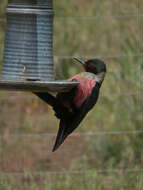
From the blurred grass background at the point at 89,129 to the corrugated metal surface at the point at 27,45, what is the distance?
177 cm

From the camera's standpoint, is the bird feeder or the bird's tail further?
the bird's tail

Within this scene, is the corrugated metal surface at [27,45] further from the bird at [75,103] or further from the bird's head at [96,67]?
the bird's head at [96,67]

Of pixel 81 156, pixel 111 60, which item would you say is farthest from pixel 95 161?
pixel 111 60

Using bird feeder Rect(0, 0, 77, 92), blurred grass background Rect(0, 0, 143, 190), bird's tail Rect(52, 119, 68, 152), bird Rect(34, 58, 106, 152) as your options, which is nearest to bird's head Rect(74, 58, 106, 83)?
bird Rect(34, 58, 106, 152)

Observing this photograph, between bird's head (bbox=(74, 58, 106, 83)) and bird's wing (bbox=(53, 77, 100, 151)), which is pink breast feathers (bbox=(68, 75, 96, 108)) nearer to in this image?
bird's wing (bbox=(53, 77, 100, 151))

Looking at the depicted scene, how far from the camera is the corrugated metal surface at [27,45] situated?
3.55 meters

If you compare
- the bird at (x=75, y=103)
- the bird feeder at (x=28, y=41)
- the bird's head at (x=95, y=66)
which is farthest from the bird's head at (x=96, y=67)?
the bird feeder at (x=28, y=41)

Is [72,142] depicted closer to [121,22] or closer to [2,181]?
[121,22]

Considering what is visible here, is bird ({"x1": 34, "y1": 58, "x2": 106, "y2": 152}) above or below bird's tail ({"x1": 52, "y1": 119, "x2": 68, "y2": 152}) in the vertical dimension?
above

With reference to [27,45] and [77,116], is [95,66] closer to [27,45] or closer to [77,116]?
[77,116]

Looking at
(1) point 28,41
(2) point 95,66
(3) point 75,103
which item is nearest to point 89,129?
(2) point 95,66

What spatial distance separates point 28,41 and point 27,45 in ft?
0.09

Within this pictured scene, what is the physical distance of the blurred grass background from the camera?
562 cm

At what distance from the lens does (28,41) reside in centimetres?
359
